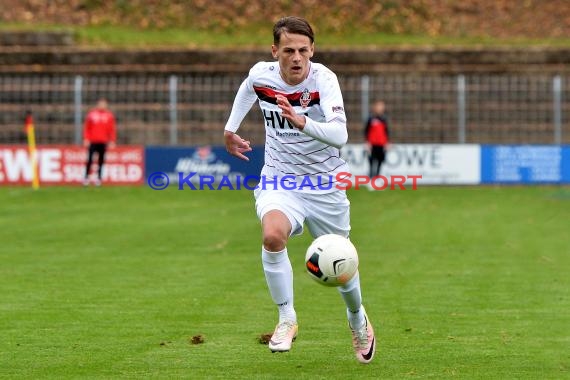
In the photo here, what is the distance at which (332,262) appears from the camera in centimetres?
767

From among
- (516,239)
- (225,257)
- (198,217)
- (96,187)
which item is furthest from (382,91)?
(225,257)

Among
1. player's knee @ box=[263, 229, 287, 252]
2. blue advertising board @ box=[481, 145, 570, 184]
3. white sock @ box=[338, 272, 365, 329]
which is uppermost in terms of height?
blue advertising board @ box=[481, 145, 570, 184]

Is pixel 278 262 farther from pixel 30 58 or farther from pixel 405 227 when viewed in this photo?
pixel 30 58

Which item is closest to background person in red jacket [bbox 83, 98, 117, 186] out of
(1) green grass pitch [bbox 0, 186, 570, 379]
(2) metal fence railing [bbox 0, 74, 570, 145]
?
(2) metal fence railing [bbox 0, 74, 570, 145]

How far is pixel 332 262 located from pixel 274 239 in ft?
1.51

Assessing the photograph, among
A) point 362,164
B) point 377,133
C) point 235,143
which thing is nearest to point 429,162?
point 362,164

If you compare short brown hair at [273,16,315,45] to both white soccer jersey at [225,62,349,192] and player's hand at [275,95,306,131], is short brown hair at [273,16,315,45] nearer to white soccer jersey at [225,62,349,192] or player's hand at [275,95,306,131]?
white soccer jersey at [225,62,349,192]

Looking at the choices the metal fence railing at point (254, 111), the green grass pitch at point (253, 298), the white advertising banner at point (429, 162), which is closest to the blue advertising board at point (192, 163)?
the metal fence railing at point (254, 111)

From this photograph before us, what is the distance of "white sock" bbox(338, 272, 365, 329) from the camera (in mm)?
8133

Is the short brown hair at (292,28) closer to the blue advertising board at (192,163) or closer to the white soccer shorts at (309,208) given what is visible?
the white soccer shorts at (309,208)

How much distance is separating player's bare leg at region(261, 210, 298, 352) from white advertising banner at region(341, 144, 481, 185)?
22066 millimetres

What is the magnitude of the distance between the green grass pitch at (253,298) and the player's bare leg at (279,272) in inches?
7.7

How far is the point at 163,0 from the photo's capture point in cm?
4047

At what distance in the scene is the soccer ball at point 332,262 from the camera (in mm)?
7676
